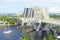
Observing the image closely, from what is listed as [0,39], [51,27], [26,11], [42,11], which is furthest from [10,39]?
[26,11]

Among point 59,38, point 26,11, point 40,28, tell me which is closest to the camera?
point 59,38

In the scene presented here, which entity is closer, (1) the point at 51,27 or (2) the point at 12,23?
(1) the point at 51,27

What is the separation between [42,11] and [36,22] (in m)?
7.32

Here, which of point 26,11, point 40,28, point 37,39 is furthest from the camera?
point 26,11

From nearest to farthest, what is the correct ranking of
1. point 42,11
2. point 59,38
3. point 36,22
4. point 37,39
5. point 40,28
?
point 59,38, point 37,39, point 36,22, point 40,28, point 42,11

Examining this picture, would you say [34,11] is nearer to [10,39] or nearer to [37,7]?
[37,7]

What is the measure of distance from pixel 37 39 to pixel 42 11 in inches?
719

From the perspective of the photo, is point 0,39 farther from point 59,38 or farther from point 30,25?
point 30,25

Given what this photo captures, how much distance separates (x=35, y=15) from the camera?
4803 centimetres

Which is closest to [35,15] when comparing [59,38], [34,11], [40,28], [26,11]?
[34,11]

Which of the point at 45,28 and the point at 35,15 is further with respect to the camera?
the point at 35,15

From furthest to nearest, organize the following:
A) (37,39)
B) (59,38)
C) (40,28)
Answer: (40,28) < (37,39) < (59,38)

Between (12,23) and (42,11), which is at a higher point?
(42,11)

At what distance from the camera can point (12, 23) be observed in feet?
197
